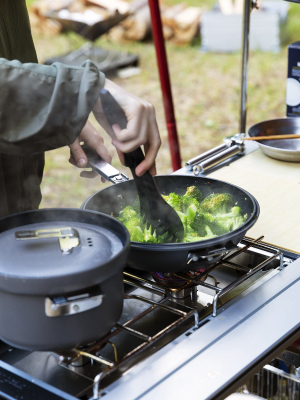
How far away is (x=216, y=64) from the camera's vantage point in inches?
295

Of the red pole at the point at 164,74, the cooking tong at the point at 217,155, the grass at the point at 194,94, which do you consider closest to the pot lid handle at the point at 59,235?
the cooking tong at the point at 217,155

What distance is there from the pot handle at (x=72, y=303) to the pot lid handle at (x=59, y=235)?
12 centimetres

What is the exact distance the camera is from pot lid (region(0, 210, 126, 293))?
2.89 feet

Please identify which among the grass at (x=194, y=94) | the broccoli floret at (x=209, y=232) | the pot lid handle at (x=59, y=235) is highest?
the pot lid handle at (x=59, y=235)

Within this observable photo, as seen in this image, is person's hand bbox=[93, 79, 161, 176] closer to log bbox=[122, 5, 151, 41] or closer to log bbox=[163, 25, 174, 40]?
log bbox=[122, 5, 151, 41]

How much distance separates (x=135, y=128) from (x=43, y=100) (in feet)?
0.69

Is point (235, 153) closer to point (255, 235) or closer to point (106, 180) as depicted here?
point (255, 235)

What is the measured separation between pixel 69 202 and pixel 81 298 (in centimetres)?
418

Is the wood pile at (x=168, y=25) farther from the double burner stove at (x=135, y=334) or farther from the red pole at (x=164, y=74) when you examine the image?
the double burner stove at (x=135, y=334)

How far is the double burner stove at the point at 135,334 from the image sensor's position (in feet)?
3.37

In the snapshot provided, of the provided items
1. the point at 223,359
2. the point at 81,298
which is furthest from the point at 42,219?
the point at 223,359

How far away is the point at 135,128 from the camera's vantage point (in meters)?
1.13

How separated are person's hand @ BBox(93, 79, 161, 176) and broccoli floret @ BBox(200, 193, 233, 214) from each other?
13.1 inches

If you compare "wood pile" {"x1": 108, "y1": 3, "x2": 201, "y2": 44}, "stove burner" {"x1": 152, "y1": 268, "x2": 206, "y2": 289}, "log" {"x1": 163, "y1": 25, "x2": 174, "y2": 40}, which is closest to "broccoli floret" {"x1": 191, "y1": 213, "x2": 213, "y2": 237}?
"stove burner" {"x1": 152, "y1": 268, "x2": 206, "y2": 289}
